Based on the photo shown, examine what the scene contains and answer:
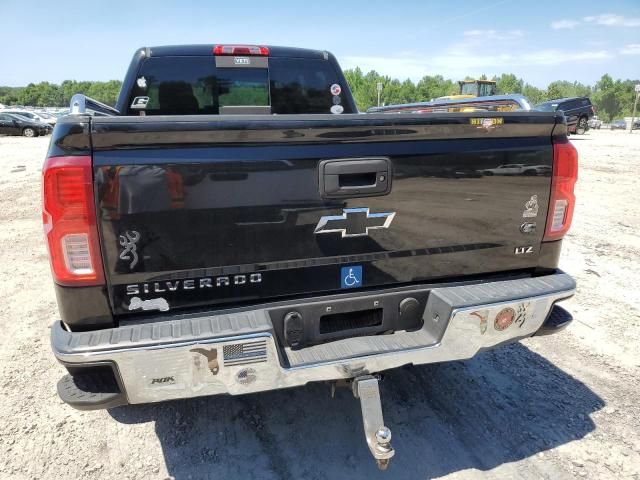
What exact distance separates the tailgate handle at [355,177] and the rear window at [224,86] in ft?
8.12

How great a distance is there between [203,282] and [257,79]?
2845mm

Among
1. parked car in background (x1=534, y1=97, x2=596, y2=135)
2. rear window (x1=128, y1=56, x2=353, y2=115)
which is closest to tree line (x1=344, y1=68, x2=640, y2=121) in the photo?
parked car in background (x1=534, y1=97, x2=596, y2=135)

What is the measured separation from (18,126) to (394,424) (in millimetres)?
35323

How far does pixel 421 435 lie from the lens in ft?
9.27

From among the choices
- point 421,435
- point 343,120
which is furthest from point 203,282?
point 421,435

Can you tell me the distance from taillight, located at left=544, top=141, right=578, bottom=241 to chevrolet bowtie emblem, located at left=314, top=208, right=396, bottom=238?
0.97 meters

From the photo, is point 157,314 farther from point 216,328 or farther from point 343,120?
point 343,120

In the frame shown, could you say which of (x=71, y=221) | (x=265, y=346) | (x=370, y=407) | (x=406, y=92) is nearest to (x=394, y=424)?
(x=370, y=407)

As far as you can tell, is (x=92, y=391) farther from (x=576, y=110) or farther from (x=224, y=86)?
(x=576, y=110)

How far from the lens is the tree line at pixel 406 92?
7613 cm

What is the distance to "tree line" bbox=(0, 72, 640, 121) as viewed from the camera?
76.1 metres

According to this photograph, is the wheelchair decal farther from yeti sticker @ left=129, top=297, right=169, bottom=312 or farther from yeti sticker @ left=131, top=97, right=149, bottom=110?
yeti sticker @ left=131, top=97, right=149, bottom=110

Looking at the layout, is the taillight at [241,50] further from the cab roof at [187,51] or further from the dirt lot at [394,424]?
the dirt lot at [394,424]

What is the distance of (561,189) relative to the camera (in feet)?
8.41
